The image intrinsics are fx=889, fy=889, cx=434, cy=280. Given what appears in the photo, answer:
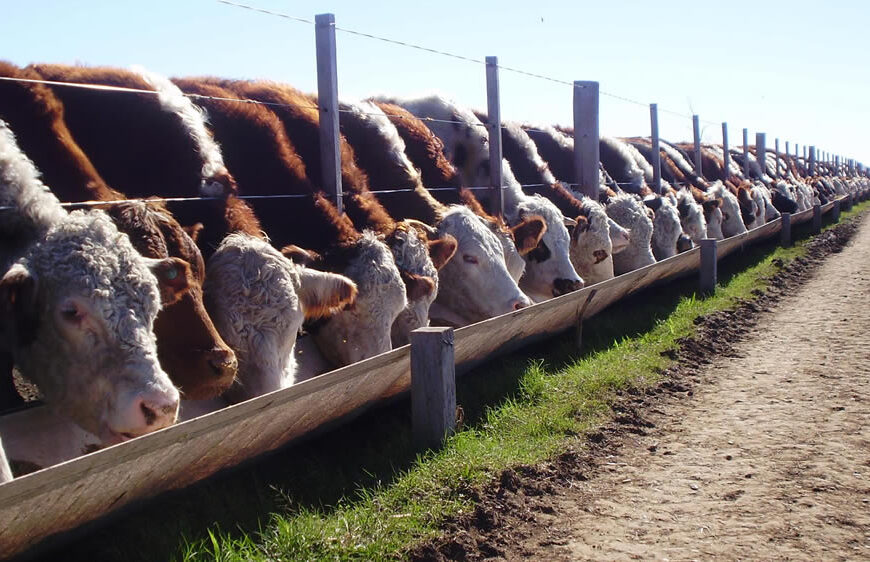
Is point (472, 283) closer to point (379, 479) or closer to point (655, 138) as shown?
point (379, 479)

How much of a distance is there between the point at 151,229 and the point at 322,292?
99cm

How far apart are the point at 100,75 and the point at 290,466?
3.25 m

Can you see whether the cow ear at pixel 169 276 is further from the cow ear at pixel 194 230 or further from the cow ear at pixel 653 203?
the cow ear at pixel 653 203

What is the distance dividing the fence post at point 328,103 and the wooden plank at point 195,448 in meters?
1.62

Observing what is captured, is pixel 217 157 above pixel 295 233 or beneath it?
above

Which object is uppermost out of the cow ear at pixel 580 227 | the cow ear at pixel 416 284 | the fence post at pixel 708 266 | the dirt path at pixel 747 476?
the cow ear at pixel 580 227

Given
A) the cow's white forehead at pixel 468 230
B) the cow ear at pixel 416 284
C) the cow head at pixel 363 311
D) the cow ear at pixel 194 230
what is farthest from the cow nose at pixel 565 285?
the cow ear at pixel 194 230

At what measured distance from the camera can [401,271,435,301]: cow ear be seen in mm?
5859

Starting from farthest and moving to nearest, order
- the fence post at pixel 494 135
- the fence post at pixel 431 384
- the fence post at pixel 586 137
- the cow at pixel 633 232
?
the cow at pixel 633 232, the fence post at pixel 586 137, the fence post at pixel 494 135, the fence post at pixel 431 384

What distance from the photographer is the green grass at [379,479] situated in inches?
142

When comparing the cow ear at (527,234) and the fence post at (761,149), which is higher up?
the fence post at (761,149)

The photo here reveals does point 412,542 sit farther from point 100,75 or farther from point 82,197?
point 100,75

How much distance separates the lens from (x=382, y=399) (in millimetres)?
4867

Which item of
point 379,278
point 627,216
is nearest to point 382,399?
point 379,278
